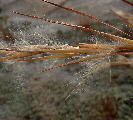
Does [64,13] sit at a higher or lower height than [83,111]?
higher

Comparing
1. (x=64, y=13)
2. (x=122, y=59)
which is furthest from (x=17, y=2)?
(x=122, y=59)

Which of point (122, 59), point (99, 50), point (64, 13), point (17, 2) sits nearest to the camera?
point (99, 50)

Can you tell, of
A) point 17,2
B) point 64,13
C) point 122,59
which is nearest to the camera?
point 122,59

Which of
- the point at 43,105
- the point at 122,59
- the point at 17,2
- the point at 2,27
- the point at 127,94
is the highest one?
the point at 17,2

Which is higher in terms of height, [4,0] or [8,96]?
[4,0]

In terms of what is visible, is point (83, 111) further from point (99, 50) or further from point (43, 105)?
point (99, 50)

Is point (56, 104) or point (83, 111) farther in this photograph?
point (56, 104)

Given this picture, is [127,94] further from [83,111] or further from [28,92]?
[28,92]

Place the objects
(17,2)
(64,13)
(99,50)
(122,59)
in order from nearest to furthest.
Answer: (99,50)
(122,59)
(64,13)
(17,2)

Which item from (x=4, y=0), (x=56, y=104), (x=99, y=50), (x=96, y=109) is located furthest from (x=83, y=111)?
(x=99, y=50)
